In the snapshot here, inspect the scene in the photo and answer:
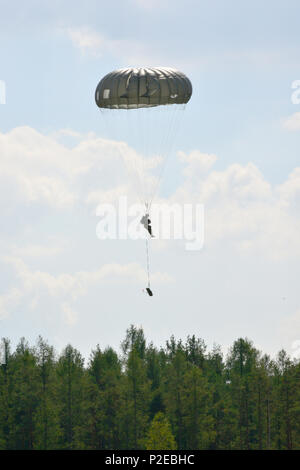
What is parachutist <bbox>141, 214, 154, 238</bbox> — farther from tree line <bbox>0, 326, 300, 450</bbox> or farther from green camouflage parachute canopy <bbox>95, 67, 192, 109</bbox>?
tree line <bbox>0, 326, 300, 450</bbox>

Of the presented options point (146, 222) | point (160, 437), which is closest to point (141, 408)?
point (160, 437)

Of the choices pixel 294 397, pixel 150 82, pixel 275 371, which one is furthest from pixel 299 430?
pixel 150 82

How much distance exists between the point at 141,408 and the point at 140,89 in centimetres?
3494

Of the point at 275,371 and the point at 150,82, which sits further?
the point at 275,371

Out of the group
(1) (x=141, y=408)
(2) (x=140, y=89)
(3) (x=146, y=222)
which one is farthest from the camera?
(1) (x=141, y=408)

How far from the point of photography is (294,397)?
380 ft

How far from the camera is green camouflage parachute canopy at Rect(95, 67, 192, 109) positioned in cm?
9638

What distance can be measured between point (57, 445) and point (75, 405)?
4177 millimetres

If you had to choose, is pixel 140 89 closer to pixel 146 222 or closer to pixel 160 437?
pixel 146 222

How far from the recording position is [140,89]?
316ft

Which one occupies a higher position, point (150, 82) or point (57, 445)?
point (150, 82)

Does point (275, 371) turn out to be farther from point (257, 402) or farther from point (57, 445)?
point (57, 445)
